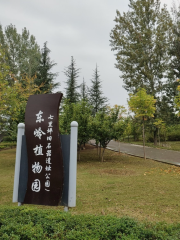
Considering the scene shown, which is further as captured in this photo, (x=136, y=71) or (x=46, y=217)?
(x=136, y=71)

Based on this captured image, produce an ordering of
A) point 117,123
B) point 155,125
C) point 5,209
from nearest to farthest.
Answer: point 5,209
point 117,123
point 155,125

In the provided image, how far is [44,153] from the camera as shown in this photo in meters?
3.88

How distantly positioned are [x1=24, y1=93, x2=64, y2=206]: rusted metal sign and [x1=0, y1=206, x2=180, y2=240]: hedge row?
493mm

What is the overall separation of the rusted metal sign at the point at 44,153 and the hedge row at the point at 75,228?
493 millimetres

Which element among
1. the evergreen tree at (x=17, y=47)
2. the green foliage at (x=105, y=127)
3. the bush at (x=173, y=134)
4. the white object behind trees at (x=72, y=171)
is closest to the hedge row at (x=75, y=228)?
the white object behind trees at (x=72, y=171)

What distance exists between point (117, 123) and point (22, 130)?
8012mm

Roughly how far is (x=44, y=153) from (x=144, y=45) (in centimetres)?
2029

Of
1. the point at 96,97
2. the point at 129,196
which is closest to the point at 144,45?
the point at 96,97

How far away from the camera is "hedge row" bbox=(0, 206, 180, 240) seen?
2.71 m

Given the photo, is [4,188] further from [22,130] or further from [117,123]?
[117,123]

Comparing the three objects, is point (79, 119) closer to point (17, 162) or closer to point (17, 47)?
point (17, 162)

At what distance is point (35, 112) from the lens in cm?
408

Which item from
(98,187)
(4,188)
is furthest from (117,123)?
(4,188)

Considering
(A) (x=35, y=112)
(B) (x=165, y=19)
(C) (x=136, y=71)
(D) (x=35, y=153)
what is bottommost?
(D) (x=35, y=153)
